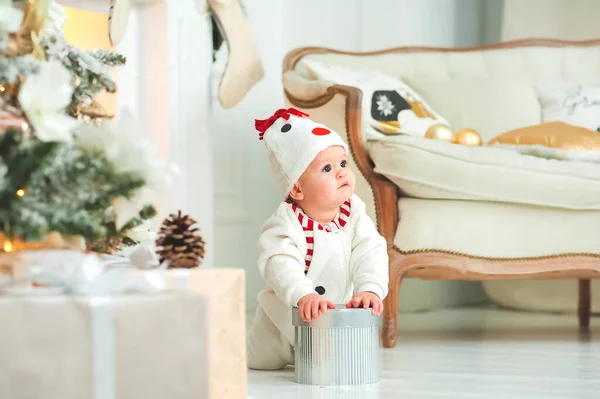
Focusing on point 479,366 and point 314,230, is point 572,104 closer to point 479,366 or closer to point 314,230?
point 479,366

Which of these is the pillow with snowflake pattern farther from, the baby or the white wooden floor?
the baby

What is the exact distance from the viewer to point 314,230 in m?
1.80

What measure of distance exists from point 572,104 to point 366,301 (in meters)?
1.61

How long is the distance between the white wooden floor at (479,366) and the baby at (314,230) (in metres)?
0.19

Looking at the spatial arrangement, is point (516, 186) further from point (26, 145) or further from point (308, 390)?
point (26, 145)

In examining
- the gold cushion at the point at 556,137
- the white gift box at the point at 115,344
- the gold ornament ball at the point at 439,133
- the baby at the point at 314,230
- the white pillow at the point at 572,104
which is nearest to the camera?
the white gift box at the point at 115,344

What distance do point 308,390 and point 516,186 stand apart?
97 cm

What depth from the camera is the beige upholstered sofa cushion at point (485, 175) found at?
228 cm

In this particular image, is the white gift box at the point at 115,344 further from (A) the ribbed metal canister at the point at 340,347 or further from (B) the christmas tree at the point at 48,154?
(A) the ribbed metal canister at the point at 340,347

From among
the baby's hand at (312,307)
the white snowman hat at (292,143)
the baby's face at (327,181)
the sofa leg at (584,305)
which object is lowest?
the sofa leg at (584,305)

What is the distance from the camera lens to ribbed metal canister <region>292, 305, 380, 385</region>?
161 centimetres

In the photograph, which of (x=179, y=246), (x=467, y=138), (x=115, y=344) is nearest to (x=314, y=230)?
(x=179, y=246)

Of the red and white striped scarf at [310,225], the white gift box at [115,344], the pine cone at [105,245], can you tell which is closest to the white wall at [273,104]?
the red and white striped scarf at [310,225]

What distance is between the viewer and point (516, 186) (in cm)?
229
